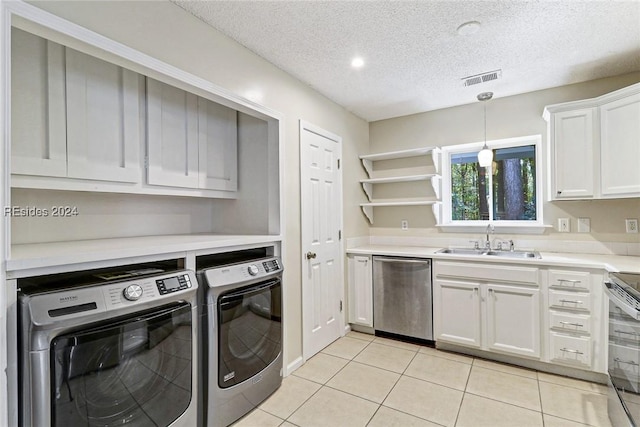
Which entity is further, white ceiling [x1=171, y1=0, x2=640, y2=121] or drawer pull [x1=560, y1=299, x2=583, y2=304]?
drawer pull [x1=560, y1=299, x2=583, y2=304]

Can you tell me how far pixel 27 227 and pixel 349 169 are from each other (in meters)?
2.80

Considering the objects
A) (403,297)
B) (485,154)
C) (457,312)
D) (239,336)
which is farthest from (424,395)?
(485,154)

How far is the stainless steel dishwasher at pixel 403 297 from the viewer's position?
3062 millimetres

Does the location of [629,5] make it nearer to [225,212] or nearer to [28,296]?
[225,212]

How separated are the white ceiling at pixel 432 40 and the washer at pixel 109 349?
5.33 ft

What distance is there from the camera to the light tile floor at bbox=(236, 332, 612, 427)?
6.55 feet

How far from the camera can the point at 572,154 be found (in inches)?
108

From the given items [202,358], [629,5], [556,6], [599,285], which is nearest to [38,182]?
[202,358]

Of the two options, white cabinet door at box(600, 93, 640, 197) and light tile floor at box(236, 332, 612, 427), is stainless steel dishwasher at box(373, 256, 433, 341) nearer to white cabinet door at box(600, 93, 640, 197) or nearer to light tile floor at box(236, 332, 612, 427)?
light tile floor at box(236, 332, 612, 427)

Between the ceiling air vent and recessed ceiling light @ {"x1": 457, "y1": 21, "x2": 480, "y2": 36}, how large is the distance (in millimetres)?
747

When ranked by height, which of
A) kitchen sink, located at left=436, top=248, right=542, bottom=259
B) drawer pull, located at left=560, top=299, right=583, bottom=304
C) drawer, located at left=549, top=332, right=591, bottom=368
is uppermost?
kitchen sink, located at left=436, top=248, right=542, bottom=259

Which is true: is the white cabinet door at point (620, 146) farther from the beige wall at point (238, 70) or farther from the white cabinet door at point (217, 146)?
the white cabinet door at point (217, 146)

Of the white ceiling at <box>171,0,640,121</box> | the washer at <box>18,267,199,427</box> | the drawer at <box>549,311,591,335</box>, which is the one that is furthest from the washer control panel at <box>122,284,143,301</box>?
the drawer at <box>549,311,591,335</box>

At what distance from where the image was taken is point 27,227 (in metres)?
1.64
